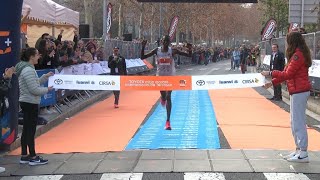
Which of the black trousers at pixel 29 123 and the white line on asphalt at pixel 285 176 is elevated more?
the black trousers at pixel 29 123

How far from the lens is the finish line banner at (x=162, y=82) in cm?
1075

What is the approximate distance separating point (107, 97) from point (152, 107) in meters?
4.23

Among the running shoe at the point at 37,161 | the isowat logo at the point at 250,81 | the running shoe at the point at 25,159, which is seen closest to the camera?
the running shoe at the point at 37,161

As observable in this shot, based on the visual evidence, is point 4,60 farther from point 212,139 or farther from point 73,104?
point 73,104

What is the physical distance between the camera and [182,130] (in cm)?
1115

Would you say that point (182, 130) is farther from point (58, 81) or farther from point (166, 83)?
point (58, 81)

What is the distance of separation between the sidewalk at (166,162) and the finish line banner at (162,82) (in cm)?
226

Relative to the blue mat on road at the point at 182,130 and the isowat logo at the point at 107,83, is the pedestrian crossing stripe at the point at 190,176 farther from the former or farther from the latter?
the isowat logo at the point at 107,83

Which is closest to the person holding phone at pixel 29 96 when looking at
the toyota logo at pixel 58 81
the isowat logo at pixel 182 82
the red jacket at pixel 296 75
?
the toyota logo at pixel 58 81

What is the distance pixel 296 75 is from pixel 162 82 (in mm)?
3570

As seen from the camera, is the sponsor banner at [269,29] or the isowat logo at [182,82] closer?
the isowat logo at [182,82]

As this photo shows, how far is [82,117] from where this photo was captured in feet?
45.2

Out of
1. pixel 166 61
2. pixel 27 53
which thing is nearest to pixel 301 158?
pixel 166 61

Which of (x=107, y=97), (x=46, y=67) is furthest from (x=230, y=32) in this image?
(x=46, y=67)
